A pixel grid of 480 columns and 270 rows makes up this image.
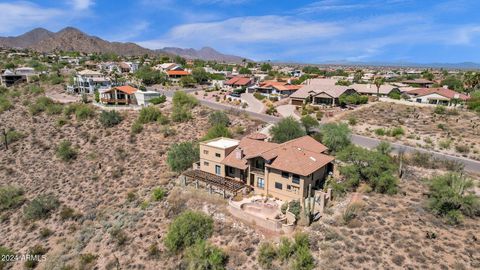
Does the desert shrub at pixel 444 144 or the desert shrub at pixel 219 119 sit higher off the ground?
the desert shrub at pixel 219 119

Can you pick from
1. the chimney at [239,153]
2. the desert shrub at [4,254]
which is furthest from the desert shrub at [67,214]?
the chimney at [239,153]

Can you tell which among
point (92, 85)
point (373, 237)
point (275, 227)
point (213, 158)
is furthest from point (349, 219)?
point (92, 85)

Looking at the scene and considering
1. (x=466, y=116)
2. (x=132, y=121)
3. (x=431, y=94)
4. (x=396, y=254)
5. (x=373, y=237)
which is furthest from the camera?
(x=431, y=94)

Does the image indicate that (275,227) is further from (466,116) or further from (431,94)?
(431,94)

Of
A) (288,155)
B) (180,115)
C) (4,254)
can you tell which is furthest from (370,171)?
(4,254)

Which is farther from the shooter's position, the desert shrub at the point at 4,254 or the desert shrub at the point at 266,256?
the desert shrub at the point at 4,254

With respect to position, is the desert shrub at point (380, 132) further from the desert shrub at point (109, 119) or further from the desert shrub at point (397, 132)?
the desert shrub at point (109, 119)

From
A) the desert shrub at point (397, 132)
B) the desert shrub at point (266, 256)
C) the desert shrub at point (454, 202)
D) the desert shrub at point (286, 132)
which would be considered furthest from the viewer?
the desert shrub at point (397, 132)
